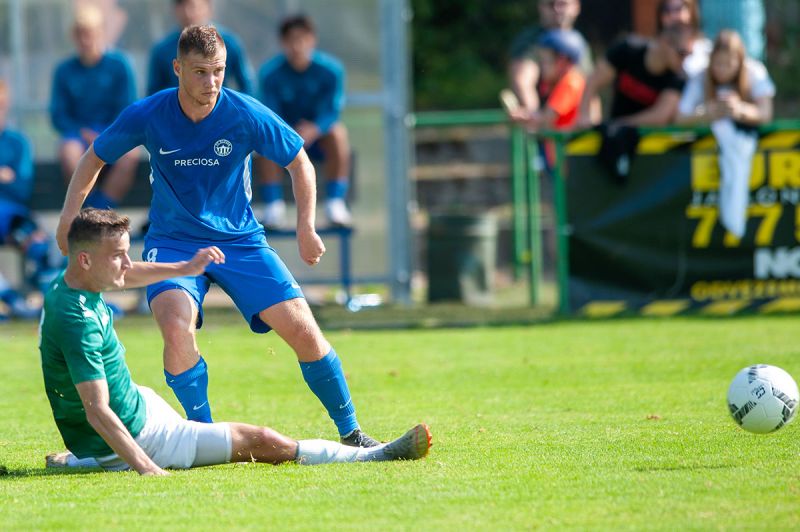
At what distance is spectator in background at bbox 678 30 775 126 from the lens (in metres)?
11.7

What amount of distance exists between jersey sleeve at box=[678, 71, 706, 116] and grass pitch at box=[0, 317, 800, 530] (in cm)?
216

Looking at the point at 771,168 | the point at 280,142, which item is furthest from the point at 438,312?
the point at 280,142

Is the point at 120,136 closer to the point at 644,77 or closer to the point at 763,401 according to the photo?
the point at 763,401

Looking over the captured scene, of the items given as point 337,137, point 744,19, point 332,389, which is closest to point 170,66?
point 337,137

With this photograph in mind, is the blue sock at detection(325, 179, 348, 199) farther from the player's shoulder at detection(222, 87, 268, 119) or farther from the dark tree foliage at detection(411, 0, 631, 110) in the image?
the dark tree foliage at detection(411, 0, 631, 110)

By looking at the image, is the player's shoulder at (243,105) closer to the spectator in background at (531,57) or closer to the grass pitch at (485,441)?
the grass pitch at (485,441)

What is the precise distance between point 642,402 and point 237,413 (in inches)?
97.0

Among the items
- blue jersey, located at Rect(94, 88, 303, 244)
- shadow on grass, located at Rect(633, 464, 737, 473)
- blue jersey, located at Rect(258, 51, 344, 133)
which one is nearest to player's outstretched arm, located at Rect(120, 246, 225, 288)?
blue jersey, located at Rect(94, 88, 303, 244)

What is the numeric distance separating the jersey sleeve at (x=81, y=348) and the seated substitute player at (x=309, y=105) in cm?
774

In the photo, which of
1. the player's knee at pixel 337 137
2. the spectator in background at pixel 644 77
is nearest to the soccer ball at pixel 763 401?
the spectator in background at pixel 644 77

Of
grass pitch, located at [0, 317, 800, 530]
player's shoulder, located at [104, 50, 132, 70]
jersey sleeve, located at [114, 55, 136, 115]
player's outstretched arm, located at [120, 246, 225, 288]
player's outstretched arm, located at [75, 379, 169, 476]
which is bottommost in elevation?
grass pitch, located at [0, 317, 800, 530]

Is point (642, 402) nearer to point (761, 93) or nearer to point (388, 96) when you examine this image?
point (761, 93)

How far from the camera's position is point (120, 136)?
6500 millimetres

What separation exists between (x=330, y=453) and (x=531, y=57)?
8.83 metres
